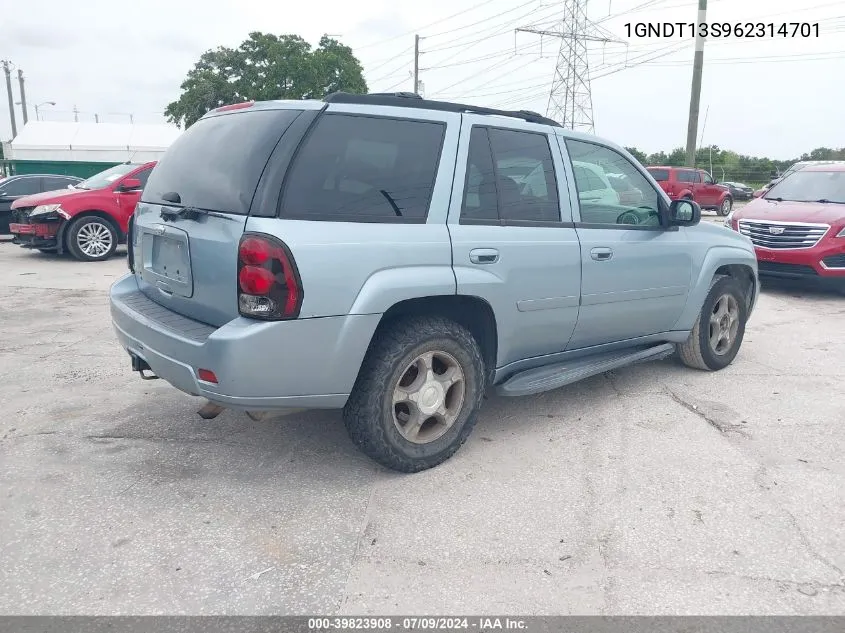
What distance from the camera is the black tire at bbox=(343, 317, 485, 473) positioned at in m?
3.24

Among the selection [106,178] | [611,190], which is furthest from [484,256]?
[106,178]

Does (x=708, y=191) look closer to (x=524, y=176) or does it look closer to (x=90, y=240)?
(x=90, y=240)

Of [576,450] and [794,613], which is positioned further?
[576,450]

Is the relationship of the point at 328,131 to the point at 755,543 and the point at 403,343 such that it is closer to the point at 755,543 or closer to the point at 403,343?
the point at 403,343

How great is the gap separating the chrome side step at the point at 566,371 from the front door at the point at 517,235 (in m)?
0.11

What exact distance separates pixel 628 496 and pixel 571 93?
35844 mm

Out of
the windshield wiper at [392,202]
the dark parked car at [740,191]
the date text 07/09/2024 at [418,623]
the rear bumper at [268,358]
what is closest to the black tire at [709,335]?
the windshield wiper at [392,202]

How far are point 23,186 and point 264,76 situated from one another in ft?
91.1

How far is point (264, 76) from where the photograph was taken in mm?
38750

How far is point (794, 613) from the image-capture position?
244 cm

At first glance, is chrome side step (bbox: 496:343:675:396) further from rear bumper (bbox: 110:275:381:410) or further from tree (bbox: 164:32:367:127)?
tree (bbox: 164:32:367:127)

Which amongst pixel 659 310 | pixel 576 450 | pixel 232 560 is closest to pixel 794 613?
pixel 576 450

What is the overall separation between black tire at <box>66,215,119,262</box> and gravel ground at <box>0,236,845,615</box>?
6.59 m

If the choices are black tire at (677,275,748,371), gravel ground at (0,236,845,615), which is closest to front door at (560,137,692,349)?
black tire at (677,275,748,371)
